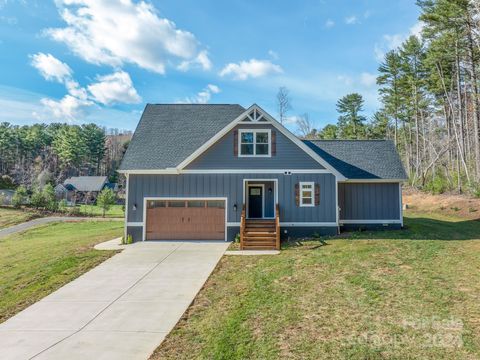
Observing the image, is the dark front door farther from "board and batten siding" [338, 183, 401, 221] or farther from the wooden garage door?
"board and batten siding" [338, 183, 401, 221]

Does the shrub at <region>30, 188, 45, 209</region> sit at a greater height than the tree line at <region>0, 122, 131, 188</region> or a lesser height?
lesser

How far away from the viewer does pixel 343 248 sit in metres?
11.3

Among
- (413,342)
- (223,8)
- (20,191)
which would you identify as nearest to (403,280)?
(413,342)

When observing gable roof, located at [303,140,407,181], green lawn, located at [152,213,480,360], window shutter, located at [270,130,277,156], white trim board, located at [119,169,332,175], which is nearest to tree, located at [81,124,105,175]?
white trim board, located at [119,169,332,175]

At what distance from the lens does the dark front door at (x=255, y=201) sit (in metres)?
15.1

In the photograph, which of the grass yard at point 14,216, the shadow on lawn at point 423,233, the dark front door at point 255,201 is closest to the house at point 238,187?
the dark front door at point 255,201

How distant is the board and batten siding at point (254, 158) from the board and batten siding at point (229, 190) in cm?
44

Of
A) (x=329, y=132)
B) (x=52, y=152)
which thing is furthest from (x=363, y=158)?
(x=52, y=152)

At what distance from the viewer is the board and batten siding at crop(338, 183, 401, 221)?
15.1 metres

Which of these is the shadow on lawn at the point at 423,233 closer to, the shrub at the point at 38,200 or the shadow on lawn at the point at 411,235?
the shadow on lawn at the point at 411,235

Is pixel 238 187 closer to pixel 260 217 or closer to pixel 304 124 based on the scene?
pixel 260 217

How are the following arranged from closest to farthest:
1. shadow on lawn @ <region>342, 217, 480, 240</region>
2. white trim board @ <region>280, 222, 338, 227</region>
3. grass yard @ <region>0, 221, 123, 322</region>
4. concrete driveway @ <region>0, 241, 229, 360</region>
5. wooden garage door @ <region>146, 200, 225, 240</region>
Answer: concrete driveway @ <region>0, 241, 229, 360</region> < grass yard @ <region>0, 221, 123, 322</region> < shadow on lawn @ <region>342, 217, 480, 240</region> < white trim board @ <region>280, 222, 338, 227</region> < wooden garage door @ <region>146, 200, 225, 240</region>

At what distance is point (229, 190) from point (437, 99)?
30100 millimetres

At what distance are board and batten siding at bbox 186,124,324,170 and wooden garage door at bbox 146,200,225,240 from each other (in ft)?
6.13
